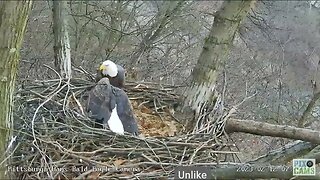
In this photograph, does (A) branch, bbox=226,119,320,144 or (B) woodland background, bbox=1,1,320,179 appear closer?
(A) branch, bbox=226,119,320,144

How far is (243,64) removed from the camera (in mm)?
7176

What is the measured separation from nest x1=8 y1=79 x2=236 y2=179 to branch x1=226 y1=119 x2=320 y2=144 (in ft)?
0.52

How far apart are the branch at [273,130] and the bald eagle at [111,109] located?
674 mm

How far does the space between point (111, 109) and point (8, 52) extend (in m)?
1.24

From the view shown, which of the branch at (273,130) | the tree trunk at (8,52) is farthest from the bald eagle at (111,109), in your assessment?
the tree trunk at (8,52)

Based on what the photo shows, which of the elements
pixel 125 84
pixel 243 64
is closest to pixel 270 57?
pixel 243 64

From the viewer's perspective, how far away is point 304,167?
2.86 m

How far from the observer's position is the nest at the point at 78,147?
2670 mm

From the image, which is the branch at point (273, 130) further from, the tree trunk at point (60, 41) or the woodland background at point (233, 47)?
the woodland background at point (233, 47)

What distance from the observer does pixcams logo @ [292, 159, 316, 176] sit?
8.70 feet

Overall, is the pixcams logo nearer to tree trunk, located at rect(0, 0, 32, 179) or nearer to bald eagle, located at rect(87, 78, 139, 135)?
bald eagle, located at rect(87, 78, 139, 135)

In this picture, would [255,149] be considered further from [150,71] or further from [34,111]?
[34,111]

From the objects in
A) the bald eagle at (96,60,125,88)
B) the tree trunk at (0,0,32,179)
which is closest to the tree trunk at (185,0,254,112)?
the bald eagle at (96,60,125,88)

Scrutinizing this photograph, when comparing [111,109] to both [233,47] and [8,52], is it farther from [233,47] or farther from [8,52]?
[233,47]
